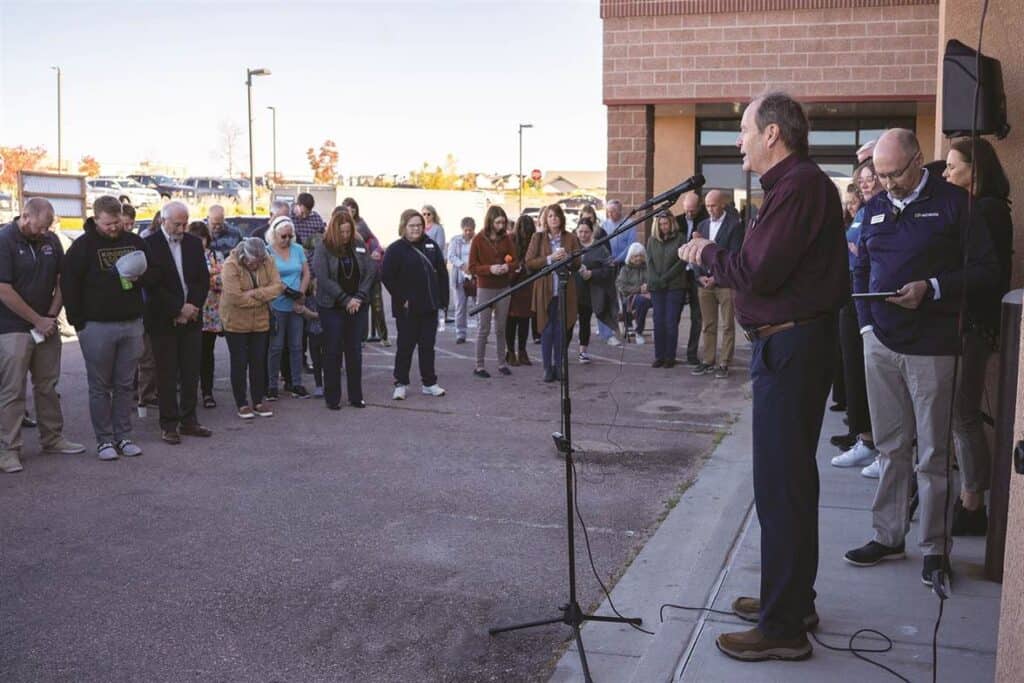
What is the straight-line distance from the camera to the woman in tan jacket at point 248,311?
33.4ft

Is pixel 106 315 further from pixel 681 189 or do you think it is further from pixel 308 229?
pixel 681 189

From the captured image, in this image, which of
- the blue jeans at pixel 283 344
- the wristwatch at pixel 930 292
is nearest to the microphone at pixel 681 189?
the wristwatch at pixel 930 292

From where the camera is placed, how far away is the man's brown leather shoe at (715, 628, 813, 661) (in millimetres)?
4301

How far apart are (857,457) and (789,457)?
3.86m

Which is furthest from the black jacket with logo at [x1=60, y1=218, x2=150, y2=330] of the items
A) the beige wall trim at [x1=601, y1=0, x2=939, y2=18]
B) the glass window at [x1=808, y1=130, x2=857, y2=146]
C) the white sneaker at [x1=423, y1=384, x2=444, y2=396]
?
the glass window at [x1=808, y1=130, x2=857, y2=146]

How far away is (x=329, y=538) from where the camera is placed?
643cm

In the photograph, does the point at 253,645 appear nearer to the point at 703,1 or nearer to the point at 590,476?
the point at 590,476

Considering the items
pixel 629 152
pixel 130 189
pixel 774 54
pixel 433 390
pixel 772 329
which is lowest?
pixel 433 390

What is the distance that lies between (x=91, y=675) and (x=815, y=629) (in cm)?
313

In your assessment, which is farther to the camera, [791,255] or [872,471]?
[872,471]

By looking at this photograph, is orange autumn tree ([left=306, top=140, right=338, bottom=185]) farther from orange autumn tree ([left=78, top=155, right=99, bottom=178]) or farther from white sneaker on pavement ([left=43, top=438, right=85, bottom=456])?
white sneaker on pavement ([left=43, top=438, right=85, bottom=456])

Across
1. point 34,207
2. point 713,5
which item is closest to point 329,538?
point 34,207

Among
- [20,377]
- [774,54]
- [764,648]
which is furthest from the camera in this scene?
[774,54]

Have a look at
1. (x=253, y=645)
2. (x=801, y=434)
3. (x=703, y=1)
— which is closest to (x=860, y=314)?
(x=801, y=434)
